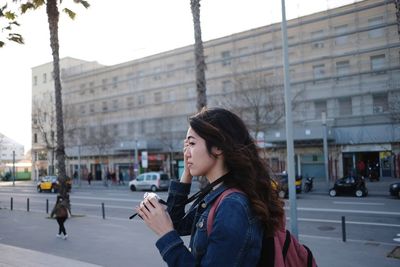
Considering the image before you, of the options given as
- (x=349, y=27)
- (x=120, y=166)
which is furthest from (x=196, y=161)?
(x=120, y=166)

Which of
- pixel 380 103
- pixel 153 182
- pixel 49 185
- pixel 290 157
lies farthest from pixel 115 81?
pixel 290 157

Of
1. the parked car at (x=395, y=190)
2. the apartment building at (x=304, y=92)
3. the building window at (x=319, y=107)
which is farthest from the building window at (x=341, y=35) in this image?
the parked car at (x=395, y=190)

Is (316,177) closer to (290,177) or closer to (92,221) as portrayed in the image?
(92,221)

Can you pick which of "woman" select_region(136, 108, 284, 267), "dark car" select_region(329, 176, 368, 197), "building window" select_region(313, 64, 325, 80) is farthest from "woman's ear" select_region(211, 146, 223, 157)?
"building window" select_region(313, 64, 325, 80)

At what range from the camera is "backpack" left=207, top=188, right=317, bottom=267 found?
176 cm

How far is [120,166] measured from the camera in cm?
4828

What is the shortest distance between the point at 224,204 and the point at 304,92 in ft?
114

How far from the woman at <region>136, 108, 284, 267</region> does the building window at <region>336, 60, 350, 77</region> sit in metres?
34.3

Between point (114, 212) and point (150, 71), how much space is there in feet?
109

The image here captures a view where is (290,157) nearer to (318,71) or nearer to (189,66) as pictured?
(318,71)

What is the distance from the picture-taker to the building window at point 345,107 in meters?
33.2

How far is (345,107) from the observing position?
3353cm

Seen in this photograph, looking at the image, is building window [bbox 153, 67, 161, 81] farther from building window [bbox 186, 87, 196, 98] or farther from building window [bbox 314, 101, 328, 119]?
building window [bbox 314, 101, 328, 119]

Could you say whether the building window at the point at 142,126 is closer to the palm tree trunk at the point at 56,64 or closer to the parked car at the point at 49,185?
the parked car at the point at 49,185
